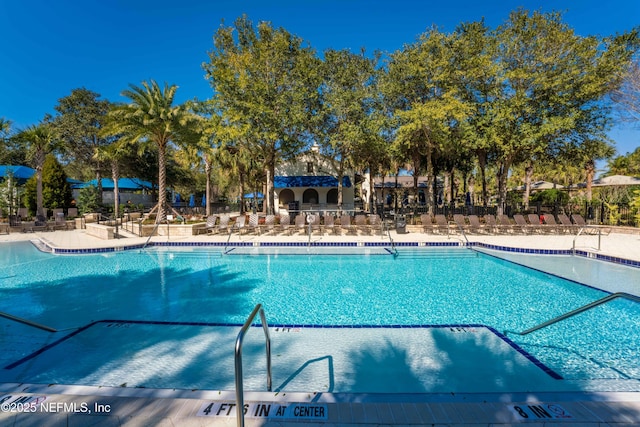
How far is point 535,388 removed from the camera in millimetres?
3557

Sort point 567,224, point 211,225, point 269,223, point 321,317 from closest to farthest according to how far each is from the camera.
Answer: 1. point 321,317
2. point 567,224
3. point 269,223
4. point 211,225

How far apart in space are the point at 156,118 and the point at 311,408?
59.0ft

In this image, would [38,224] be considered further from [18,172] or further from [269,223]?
[269,223]

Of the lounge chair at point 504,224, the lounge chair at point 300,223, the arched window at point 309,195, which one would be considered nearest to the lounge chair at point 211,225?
the lounge chair at point 300,223

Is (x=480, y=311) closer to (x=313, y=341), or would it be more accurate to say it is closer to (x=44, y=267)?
(x=313, y=341)

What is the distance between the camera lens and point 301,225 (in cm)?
1591

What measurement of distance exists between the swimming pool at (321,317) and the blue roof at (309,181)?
16.3 metres

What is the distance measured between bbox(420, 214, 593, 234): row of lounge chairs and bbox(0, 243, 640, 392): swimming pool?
15.2 feet

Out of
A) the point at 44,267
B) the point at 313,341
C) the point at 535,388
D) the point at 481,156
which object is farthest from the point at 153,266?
the point at 481,156

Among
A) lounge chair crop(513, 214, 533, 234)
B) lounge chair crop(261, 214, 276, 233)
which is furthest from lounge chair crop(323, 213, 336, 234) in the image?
lounge chair crop(513, 214, 533, 234)

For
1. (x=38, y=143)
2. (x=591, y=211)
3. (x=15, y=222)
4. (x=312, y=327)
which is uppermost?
(x=38, y=143)

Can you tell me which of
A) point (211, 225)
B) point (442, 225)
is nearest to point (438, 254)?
point (442, 225)

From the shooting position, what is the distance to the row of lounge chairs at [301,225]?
15914 millimetres

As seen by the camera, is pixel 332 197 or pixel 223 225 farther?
pixel 332 197
